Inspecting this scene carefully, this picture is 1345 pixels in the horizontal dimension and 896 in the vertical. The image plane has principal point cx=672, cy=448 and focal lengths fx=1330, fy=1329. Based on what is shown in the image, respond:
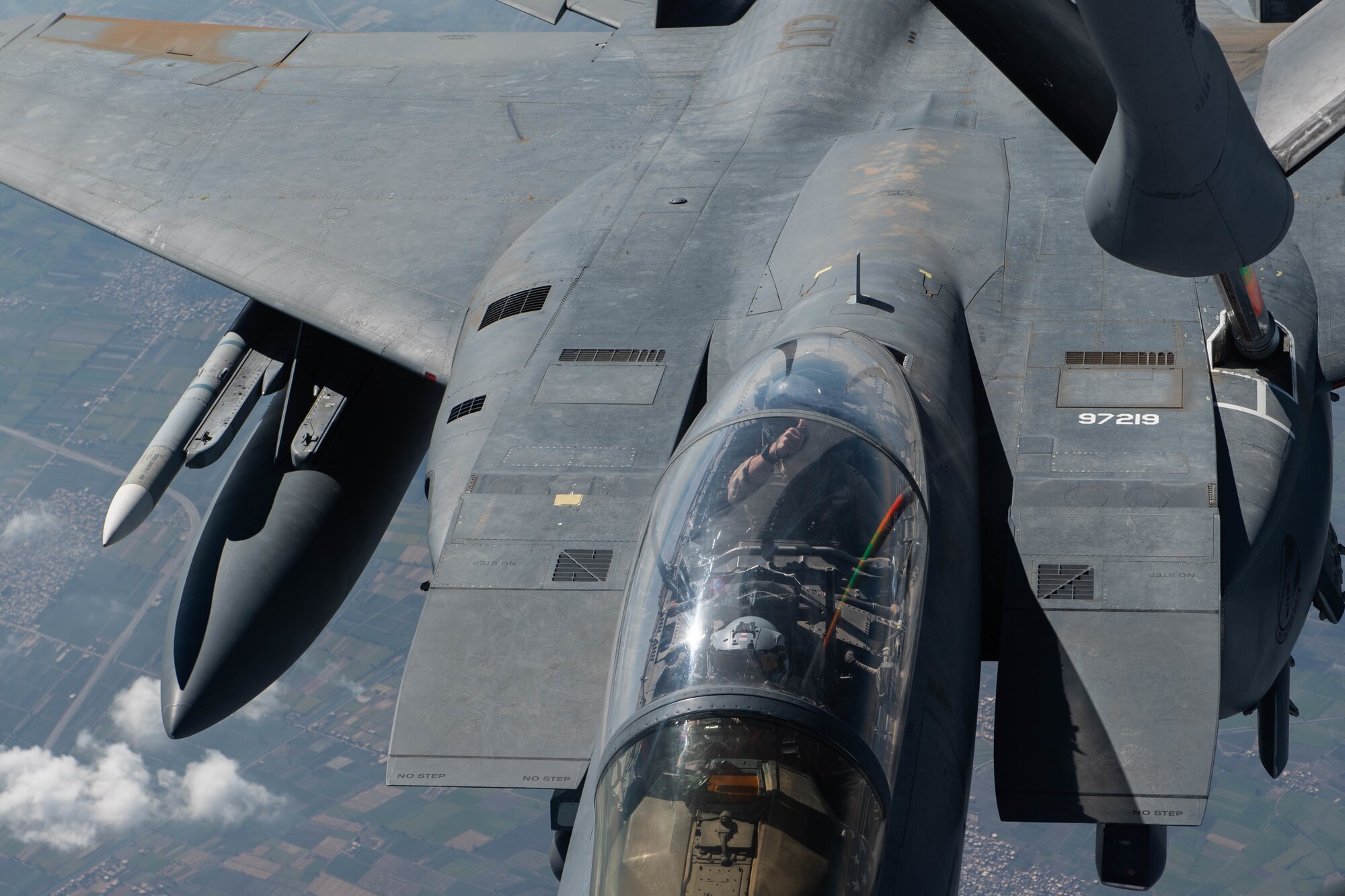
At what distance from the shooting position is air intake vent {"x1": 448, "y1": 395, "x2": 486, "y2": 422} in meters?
10.8

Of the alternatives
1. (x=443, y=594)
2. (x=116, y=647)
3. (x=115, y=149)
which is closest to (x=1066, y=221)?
(x=443, y=594)

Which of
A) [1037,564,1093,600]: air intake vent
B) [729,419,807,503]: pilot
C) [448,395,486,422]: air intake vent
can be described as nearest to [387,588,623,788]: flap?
[729,419,807,503]: pilot

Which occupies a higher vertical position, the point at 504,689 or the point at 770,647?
the point at 770,647

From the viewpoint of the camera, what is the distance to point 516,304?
38.5 feet

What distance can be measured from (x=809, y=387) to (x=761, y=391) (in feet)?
0.91

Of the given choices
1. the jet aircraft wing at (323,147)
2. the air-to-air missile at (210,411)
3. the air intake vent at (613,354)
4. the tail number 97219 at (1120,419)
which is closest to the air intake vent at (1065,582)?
the tail number 97219 at (1120,419)

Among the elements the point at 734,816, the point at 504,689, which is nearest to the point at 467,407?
the point at 504,689

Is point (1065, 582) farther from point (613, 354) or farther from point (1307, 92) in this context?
point (613, 354)

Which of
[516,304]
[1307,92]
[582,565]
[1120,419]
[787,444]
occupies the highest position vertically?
[1307,92]

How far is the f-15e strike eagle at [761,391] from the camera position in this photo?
6.05 m

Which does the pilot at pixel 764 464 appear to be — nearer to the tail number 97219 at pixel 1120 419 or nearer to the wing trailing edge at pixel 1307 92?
the wing trailing edge at pixel 1307 92

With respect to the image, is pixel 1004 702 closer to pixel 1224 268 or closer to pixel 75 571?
pixel 1224 268

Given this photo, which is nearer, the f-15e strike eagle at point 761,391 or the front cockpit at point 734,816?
the front cockpit at point 734,816

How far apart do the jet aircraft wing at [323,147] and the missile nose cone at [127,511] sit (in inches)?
86.5
